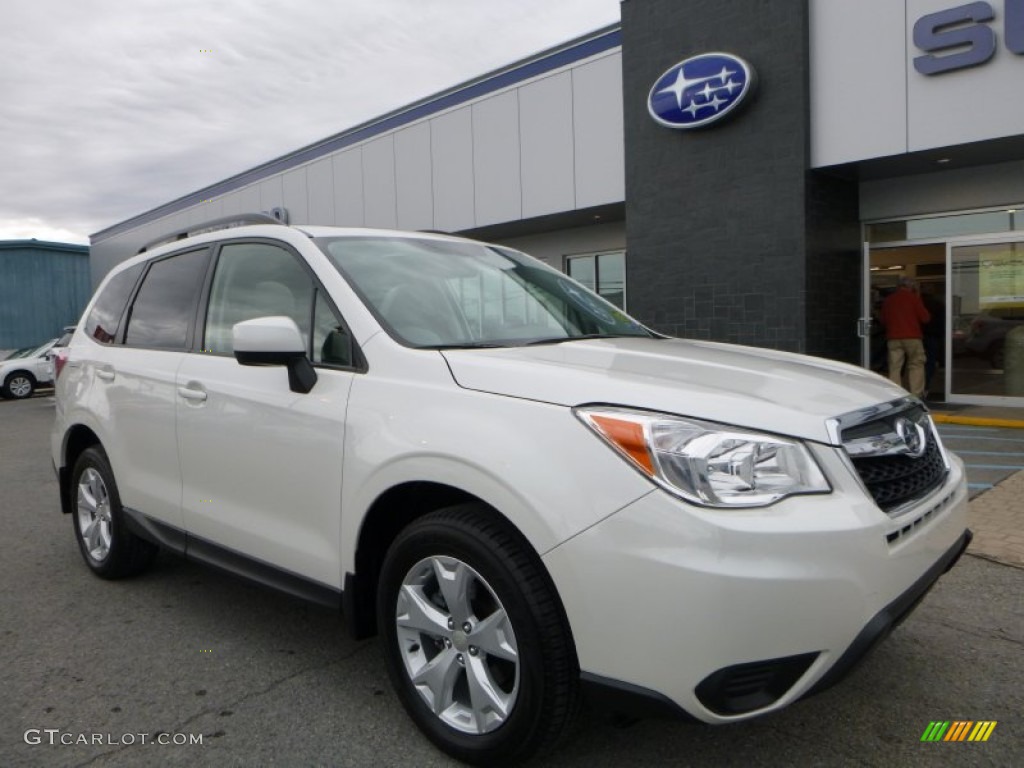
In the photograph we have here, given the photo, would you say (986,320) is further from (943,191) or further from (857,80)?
(857,80)

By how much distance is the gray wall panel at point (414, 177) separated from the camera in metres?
15.1

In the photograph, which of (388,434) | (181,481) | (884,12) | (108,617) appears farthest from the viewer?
(884,12)

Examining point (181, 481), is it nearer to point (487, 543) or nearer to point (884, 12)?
point (487, 543)

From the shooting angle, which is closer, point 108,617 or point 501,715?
→ point 501,715

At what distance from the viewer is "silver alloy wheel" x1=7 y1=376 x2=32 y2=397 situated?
18688 mm

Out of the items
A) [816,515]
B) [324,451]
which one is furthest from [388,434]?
[816,515]

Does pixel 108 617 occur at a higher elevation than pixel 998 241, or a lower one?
lower

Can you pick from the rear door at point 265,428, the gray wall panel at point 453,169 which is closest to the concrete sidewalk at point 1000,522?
the rear door at point 265,428

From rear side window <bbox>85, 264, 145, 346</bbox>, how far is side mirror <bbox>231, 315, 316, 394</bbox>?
1.88 m

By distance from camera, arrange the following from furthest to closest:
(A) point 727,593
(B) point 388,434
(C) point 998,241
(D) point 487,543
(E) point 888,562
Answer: (C) point 998,241, (B) point 388,434, (D) point 487,543, (E) point 888,562, (A) point 727,593

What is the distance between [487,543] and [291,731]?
3.54ft

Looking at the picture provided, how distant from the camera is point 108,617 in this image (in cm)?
370

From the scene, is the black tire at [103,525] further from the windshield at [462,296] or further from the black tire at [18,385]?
the black tire at [18,385]

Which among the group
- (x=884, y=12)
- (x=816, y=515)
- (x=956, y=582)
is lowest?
(x=956, y=582)
